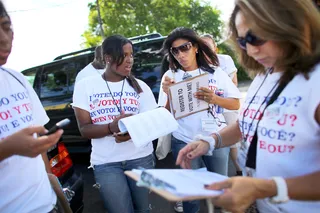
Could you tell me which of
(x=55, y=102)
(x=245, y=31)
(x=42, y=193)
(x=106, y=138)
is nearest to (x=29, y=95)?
(x=42, y=193)

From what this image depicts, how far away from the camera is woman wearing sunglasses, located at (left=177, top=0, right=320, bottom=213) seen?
1.01m

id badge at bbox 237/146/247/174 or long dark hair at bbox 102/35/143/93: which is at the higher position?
long dark hair at bbox 102/35/143/93

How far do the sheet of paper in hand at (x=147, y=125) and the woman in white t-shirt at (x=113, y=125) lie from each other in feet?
0.63

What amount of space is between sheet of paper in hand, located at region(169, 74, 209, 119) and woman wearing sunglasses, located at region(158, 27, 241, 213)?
7 cm

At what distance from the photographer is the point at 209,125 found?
2.42 meters

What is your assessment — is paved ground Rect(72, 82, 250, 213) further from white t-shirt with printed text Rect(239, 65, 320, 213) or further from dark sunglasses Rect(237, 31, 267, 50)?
dark sunglasses Rect(237, 31, 267, 50)

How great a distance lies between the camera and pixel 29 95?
1557mm

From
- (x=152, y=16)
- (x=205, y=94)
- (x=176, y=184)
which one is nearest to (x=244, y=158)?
(x=176, y=184)

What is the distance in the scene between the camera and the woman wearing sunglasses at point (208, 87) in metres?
2.46

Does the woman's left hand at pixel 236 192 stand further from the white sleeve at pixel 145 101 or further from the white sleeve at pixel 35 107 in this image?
the white sleeve at pixel 145 101

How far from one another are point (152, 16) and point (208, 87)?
656 inches

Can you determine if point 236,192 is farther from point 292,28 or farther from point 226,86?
point 226,86

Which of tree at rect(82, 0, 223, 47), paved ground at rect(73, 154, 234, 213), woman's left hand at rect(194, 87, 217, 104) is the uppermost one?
tree at rect(82, 0, 223, 47)

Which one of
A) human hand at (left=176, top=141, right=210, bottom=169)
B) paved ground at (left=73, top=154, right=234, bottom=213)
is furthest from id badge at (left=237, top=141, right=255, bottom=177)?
paved ground at (left=73, top=154, right=234, bottom=213)
